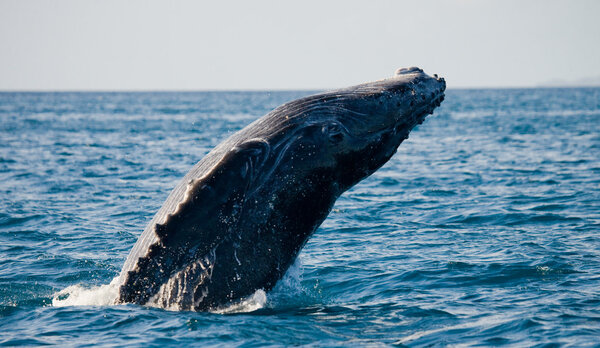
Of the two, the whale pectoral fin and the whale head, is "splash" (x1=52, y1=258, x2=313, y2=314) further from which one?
the whale head

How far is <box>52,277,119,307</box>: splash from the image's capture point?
854 centimetres

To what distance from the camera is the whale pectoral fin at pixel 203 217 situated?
641 centimetres

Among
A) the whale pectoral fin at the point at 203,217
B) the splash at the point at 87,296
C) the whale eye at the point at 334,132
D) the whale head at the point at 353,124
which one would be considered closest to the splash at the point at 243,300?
the splash at the point at 87,296

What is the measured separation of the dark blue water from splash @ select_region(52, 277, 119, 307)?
40mm

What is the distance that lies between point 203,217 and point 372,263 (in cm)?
549

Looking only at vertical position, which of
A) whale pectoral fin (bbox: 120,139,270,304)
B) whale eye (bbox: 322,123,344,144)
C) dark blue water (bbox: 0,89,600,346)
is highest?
whale eye (bbox: 322,123,344,144)

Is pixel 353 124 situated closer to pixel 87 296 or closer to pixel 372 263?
pixel 87 296

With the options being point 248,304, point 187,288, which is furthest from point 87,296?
point 248,304

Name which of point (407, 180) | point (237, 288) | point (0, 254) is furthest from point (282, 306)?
point (407, 180)

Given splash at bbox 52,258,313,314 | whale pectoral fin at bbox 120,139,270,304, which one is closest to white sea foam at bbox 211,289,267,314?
splash at bbox 52,258,313,314

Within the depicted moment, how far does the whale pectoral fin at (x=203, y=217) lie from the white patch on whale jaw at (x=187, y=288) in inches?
3.4

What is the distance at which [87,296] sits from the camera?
9250 millimetres

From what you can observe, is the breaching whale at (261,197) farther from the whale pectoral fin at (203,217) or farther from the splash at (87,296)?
the splash at (87,296)

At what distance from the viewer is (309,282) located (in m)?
10.4
